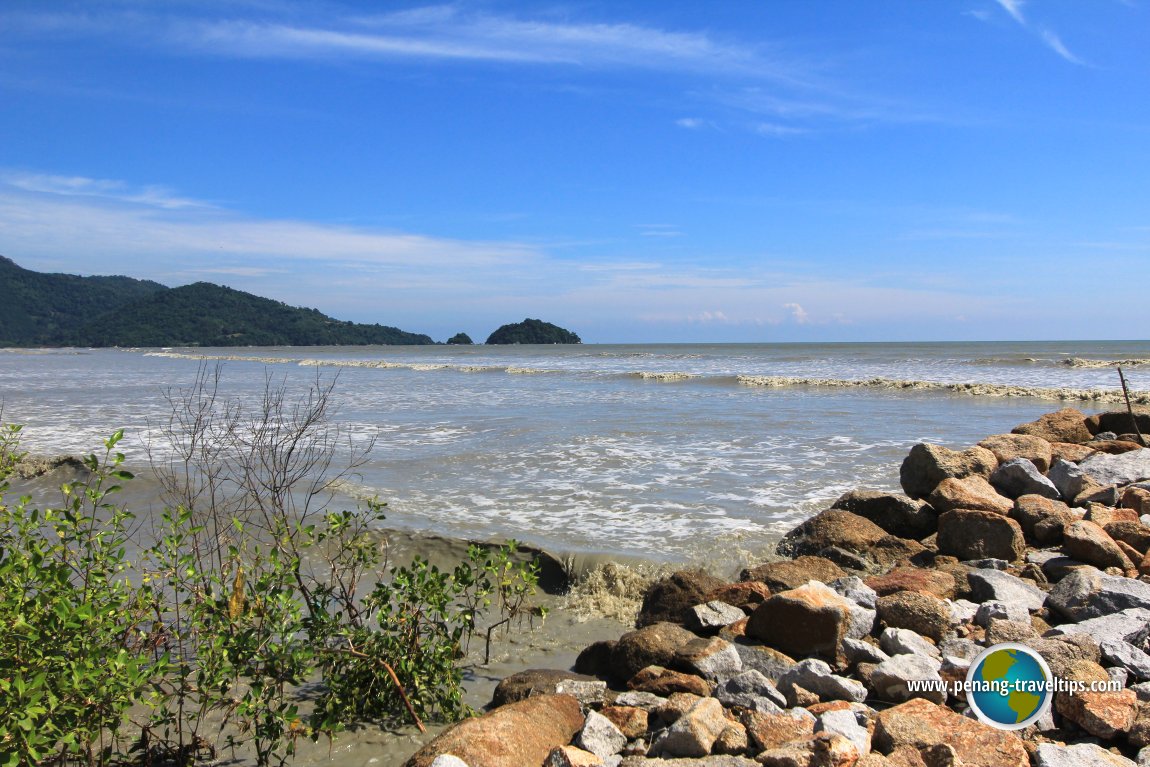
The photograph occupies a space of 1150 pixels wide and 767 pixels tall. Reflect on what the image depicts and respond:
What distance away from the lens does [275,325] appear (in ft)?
472

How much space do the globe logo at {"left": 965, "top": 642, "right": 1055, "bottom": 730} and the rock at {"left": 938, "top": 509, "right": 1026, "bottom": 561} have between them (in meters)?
2.71

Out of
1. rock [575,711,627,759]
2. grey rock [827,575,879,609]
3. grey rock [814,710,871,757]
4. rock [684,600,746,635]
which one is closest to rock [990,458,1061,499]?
grey rock [827,575,879,609]

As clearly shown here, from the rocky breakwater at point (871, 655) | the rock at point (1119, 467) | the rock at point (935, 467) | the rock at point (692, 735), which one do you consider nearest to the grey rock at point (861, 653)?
the rocky breakwater at point (871, 655)

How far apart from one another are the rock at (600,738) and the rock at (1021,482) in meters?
6.24

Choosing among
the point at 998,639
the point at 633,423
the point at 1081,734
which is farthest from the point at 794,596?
the point at 633,423

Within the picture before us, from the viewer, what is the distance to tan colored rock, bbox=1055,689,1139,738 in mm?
3562

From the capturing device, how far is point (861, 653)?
4.45 m

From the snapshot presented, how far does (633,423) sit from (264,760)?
45.8ft

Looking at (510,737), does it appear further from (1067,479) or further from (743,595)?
(1067,479)

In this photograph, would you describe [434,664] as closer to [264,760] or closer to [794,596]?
[264,760]

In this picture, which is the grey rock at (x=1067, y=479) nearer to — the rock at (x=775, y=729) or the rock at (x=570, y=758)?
the rock at (x=775, y=729)

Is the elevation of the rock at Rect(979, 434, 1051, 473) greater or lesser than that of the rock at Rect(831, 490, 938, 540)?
greater

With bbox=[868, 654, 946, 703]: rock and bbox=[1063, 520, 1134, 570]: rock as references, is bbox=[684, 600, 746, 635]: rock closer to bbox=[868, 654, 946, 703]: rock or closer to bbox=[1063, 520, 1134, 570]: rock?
bbox=[868, 654, 946, 703]: rock

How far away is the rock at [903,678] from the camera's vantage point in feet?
13.0
